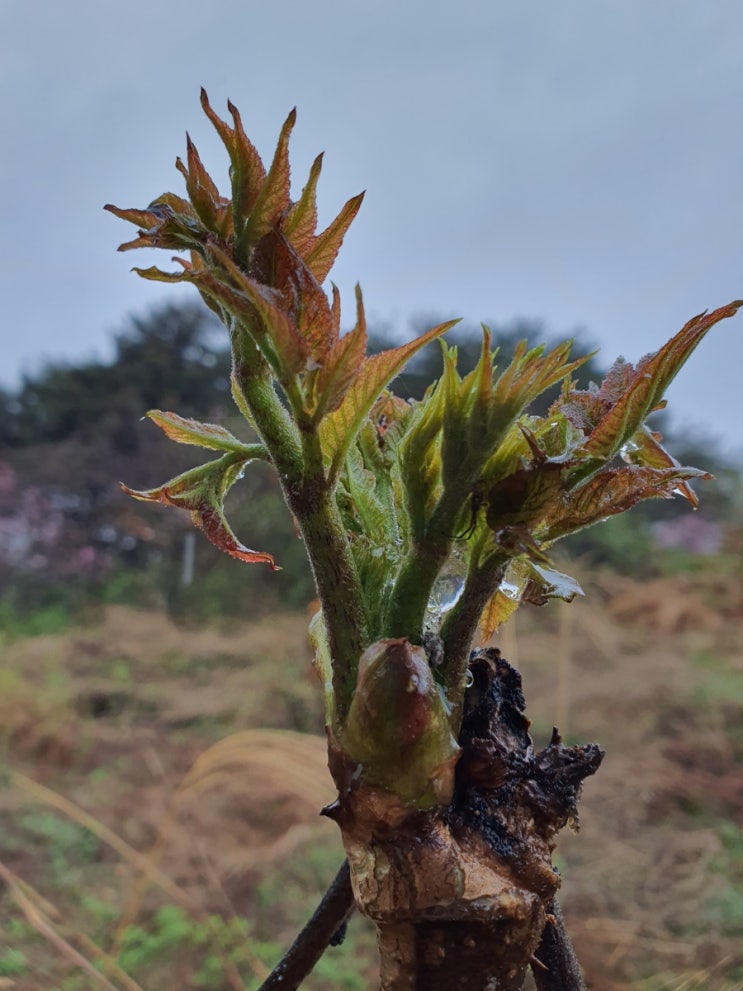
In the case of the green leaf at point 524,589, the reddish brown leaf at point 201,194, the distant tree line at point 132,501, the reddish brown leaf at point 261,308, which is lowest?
the green leaf at point 524,589

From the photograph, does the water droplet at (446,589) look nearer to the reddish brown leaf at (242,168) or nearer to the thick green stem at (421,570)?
the thick green stem at (421,570)

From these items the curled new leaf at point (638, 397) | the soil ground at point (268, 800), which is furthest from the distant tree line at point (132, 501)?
the curled new leaf at point (638, 397)

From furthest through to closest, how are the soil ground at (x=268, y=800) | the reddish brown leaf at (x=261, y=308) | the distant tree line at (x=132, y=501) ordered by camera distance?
1. the distant tree line at (x=132, y=501)
2. the soil ground at (x=268, y=800)
3. the reddish brown leaf at (x=261, y=308)

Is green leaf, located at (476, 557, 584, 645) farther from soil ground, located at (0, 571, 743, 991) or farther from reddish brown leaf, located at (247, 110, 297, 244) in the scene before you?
soil ground, located at (0, 571, 743, 991)

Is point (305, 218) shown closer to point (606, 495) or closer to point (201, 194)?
point (201, 194)

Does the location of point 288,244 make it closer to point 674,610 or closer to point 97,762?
point 97,762

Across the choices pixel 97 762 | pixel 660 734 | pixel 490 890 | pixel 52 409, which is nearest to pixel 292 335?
pixel 490 890

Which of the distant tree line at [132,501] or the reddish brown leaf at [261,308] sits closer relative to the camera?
the reddish brown leaf at [261,308]
